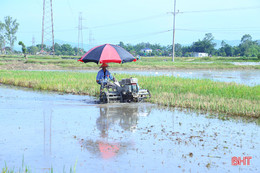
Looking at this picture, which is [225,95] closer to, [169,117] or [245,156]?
[169,117]

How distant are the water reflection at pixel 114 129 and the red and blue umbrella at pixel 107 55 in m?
1.60

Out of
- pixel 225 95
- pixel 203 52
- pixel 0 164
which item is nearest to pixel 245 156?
pixel 0 164

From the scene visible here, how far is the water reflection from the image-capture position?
6316 millimetres

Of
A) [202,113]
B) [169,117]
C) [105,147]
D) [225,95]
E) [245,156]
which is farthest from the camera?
[225,95]

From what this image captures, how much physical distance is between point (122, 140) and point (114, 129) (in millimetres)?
1130

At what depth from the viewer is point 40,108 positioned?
11.2 m

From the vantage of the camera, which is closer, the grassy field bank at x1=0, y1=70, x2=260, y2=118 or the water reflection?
the water reflection

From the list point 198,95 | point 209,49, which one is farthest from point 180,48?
point 198,95

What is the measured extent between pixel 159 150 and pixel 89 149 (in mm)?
1301

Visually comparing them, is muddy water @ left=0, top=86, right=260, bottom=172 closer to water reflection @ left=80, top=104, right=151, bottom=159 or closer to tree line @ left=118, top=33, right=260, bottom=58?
water reflection @ left=80, top=104, right=151, bottom=159

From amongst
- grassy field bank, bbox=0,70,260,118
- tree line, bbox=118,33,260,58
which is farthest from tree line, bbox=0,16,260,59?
grassy field bank, bbox=0,70,260,118
